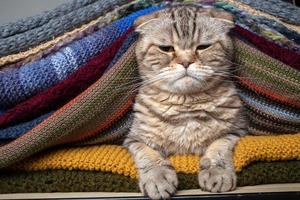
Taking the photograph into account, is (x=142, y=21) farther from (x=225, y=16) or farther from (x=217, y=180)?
(x=217, y=180)

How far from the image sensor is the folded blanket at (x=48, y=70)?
2.89ft

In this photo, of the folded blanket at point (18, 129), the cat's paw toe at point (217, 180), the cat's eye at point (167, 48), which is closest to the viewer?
the cat's paw toe at point (217, 180)

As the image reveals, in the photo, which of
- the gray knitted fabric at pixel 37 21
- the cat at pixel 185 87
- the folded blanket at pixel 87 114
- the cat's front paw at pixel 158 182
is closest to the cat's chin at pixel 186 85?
the cat at pixel 185 87

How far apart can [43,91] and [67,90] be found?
0.18 feet

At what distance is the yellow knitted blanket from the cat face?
0.57 feet

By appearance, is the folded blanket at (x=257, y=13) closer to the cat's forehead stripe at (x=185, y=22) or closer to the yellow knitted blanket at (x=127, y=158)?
the cat's forehead stripe at (x=185, y=22)

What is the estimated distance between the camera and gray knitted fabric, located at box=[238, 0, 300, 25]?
102 centimetres

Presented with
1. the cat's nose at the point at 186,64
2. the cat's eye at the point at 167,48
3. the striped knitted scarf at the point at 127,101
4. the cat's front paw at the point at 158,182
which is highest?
the cat's eye at the point at 167,48

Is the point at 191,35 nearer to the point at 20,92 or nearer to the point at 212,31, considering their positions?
the point at 212,31

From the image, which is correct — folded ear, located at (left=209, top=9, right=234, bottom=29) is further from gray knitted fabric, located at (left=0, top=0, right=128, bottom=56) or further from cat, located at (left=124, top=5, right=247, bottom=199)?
gray knitted fabric, located at (left=0, top=0, right=128, bottom=56)

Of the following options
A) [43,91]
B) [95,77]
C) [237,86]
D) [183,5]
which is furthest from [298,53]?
A: [43,91]

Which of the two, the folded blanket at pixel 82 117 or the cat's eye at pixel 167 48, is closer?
the folded blanket at pixel 82 117

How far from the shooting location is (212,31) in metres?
1.00

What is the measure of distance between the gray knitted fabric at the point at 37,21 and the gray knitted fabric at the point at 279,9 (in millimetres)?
422
